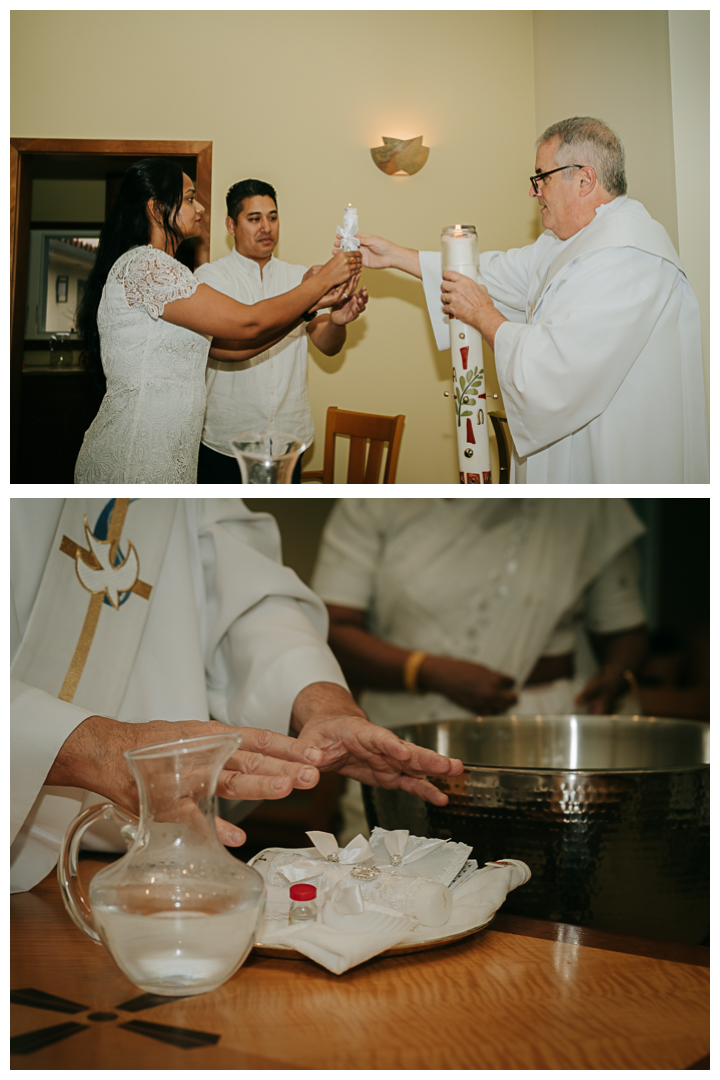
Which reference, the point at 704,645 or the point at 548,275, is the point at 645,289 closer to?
the point at 548,275

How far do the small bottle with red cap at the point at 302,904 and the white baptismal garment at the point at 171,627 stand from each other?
0.63 feet

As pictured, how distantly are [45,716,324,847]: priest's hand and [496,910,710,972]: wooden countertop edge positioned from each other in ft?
0.45

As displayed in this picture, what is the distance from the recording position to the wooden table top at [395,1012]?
12.2 inches

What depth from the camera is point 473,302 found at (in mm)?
731

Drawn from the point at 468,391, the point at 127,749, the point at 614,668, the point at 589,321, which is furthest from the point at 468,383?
the point at 614,668

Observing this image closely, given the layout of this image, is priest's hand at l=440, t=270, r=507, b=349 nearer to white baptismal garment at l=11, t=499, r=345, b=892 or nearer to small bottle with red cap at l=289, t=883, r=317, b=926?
white baptismal garment at l=11, t=499, r=345, b=892

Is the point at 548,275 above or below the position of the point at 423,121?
below

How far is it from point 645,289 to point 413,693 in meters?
0.81

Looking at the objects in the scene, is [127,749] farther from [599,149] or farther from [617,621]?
[617,621]

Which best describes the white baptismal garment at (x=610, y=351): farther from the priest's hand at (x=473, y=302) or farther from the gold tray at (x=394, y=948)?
the gold tray at (x=394, y=948)

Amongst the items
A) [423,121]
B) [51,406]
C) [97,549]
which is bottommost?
[97,549]

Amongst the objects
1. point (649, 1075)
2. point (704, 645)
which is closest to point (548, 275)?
point (649, 1075)

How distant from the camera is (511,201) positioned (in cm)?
73

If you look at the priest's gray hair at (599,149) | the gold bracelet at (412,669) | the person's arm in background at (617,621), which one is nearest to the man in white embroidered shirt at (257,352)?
the priest's gray hair at (599,149)
